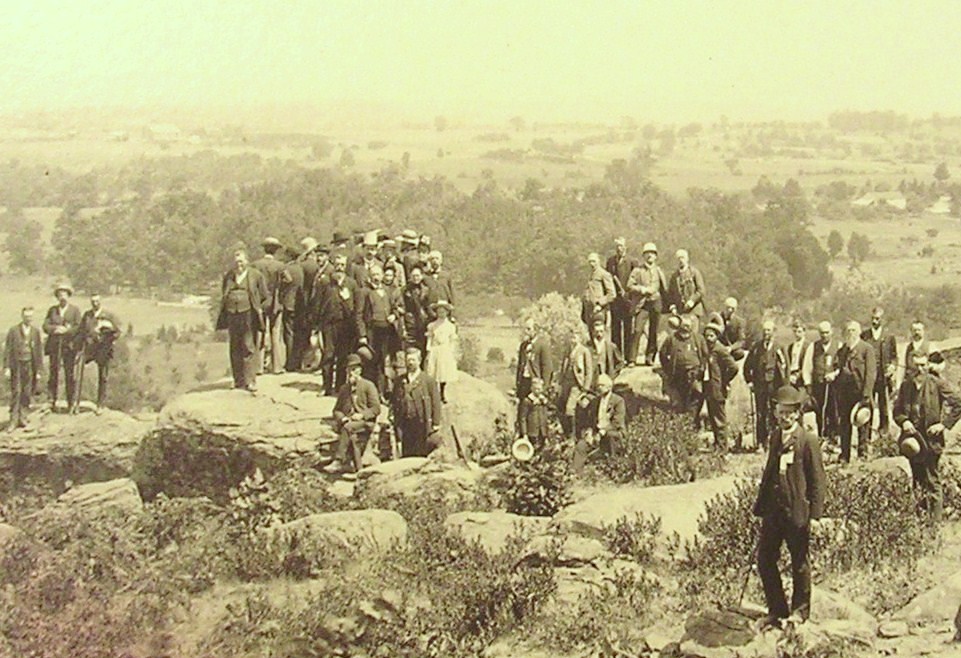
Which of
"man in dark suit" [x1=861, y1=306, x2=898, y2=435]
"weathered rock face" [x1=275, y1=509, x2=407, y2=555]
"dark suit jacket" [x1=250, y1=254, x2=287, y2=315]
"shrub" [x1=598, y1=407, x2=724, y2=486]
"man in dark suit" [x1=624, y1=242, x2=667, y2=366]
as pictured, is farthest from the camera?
"man in dark suit" [x1=624, y1=242, x2=667, y2=366]

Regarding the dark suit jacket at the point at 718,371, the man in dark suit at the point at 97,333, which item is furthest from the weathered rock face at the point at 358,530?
the man in dark suit at the point at 97,333

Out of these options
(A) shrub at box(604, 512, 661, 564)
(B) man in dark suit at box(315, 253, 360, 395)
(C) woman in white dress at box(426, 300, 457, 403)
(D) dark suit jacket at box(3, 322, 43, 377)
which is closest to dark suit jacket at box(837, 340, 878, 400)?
(A) shrub at box(604, 512, 661, 564)

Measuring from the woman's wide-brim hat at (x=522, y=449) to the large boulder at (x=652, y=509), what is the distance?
93 centimetres

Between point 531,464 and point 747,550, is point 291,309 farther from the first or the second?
point 747,550

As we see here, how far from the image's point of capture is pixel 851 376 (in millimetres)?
11219

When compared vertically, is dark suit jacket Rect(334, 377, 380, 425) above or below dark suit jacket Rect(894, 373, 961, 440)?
below

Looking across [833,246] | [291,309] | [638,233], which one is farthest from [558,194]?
[291,309]

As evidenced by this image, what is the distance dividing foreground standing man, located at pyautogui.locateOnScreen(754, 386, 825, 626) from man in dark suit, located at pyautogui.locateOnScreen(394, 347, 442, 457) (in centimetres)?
474

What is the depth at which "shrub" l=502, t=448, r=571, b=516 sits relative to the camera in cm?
1011

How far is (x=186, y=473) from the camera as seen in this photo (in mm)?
11727

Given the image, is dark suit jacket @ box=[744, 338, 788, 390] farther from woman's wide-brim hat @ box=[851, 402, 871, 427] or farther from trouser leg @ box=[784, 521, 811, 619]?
trouser leg @ box=[784, 521, 811, 619]

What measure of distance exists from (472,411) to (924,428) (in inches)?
218

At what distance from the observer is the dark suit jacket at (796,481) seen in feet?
22.2

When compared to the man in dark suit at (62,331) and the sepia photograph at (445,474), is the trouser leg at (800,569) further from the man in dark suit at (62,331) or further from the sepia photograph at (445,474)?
the man in dark suit at (62,331)
